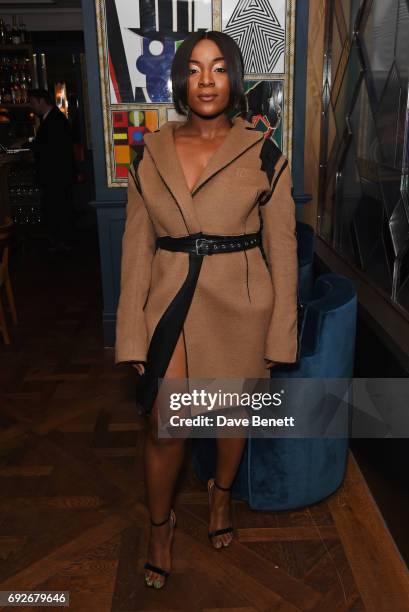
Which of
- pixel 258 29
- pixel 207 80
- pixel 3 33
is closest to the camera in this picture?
pixel 207 80

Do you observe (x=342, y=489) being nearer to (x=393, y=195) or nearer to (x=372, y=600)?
(x=372, y=600)

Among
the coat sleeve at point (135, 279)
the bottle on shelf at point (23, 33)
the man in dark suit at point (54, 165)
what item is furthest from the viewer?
the bottle on shelf at point (23, 33)

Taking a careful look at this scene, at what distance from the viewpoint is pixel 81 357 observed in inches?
A: 142

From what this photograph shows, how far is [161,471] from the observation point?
1.74m

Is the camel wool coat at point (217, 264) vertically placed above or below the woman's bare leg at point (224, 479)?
above

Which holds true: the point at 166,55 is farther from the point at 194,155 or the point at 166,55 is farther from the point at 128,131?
the point at 194,155

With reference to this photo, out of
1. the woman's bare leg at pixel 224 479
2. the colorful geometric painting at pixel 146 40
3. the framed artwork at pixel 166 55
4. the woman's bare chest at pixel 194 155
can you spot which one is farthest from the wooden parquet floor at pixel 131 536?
the colorful geometric painting at pixel 146 40

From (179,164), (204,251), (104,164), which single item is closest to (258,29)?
(104,164)

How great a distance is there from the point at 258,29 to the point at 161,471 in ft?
8.20

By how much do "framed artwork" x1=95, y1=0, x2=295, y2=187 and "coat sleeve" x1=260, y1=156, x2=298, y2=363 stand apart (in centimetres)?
174

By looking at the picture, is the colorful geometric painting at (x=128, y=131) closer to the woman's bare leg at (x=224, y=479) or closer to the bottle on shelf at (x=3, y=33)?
the woman's bare leg at (x=224, y=479)

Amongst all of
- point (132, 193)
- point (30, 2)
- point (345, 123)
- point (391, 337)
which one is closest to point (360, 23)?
point (345, 123)

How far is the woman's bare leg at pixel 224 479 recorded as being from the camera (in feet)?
6.18

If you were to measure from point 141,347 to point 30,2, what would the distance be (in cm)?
783
